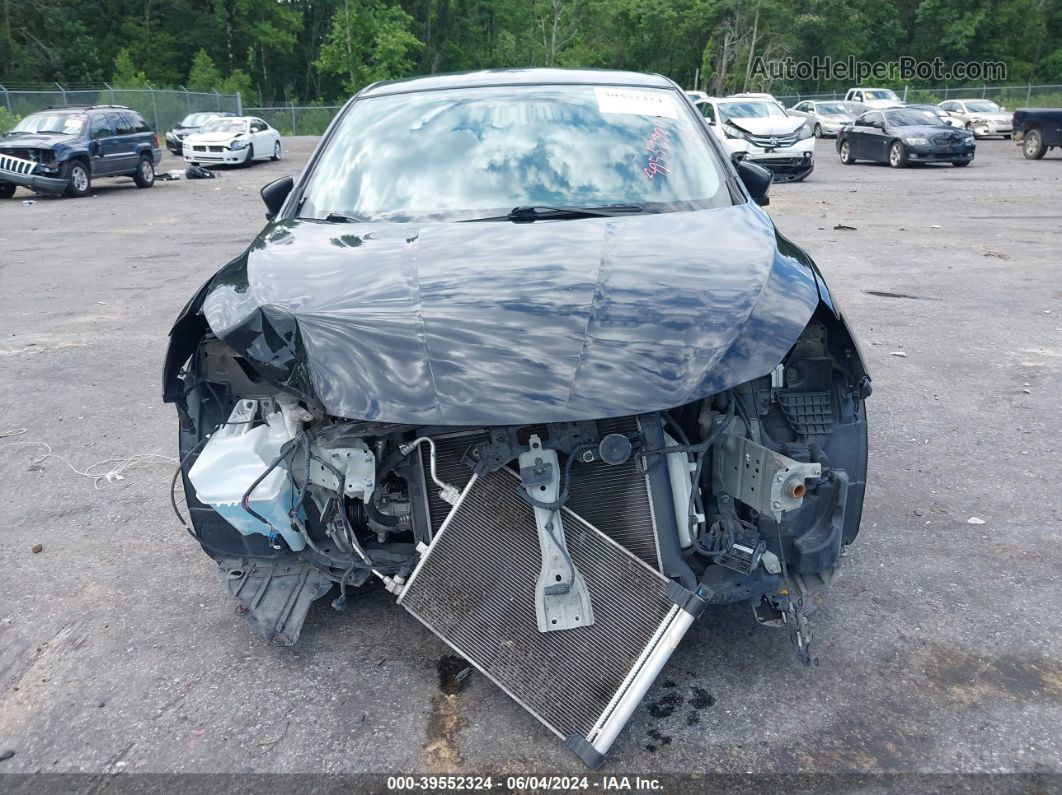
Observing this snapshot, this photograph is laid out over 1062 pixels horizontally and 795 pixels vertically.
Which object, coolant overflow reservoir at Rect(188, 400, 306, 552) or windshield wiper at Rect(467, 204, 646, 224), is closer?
coolant overflow reservoir at Rect(188, 400, 306, 552)

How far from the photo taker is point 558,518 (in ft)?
8.36

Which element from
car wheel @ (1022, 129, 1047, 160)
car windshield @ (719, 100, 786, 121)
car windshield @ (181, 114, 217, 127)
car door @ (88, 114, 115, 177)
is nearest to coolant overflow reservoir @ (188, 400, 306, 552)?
car door @ (88, 114, 115, 177)

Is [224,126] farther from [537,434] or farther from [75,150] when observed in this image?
[537,434]

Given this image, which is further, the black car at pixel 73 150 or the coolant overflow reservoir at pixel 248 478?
the black car at pixel 73 150

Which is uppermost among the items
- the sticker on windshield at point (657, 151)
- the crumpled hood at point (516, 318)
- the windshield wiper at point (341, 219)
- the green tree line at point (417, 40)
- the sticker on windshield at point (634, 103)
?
the green tree line at point (417, 40)

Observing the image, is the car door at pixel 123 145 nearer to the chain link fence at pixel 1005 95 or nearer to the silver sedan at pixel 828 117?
the silver sedan at pixel 828 117

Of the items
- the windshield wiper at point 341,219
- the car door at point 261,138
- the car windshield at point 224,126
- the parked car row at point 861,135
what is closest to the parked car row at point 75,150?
the car windshield at point 224,126

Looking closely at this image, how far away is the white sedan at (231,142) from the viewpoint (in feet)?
77.5

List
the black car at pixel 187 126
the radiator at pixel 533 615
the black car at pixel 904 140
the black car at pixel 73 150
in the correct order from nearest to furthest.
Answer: the radiator at pixel 533 615, the black car at pixel 73 150, the black car at pixel 904 140, the black car at pixel 187 126

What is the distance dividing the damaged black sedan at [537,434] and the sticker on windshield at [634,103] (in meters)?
0.90

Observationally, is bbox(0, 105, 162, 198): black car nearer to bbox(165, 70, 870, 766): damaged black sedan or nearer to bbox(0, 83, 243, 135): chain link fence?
bbox(0, 83, 243, 135): chain link fence

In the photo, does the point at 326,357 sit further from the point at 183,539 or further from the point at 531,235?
the point at 183,539

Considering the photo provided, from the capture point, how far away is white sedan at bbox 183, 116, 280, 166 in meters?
23.6

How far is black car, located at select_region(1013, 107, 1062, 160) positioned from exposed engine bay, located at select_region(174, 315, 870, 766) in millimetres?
22816
